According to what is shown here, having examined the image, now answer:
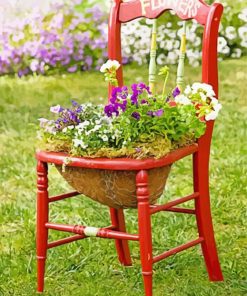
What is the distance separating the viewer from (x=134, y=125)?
11.6 feet

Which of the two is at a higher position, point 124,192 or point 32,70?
point 124,192

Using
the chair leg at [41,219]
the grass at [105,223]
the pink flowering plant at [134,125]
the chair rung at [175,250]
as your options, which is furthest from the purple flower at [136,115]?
the grass at [105,223]

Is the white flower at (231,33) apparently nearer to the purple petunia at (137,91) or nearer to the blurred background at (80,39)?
the blurred background at (80,39)

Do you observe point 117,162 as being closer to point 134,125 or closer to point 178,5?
point 134,125

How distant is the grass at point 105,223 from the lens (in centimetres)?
402

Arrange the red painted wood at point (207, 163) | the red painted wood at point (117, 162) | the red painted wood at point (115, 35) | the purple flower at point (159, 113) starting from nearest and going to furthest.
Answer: the red painted wood at point (117, 162) < the purple flower at point (159, 113) < the red painted wood at point (207, 163) < the red painted wood at point (115, 35)

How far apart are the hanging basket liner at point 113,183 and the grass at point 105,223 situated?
1.76 feet

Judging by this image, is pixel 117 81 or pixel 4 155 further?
pixel 4 155

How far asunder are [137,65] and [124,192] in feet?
18.7

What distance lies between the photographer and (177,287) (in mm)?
3980

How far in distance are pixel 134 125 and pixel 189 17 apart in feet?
1.81

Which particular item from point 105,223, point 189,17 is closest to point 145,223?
point 189,17

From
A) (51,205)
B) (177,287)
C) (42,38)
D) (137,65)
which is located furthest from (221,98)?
(177,287)

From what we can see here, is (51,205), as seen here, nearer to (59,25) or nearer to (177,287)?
(177,287)
